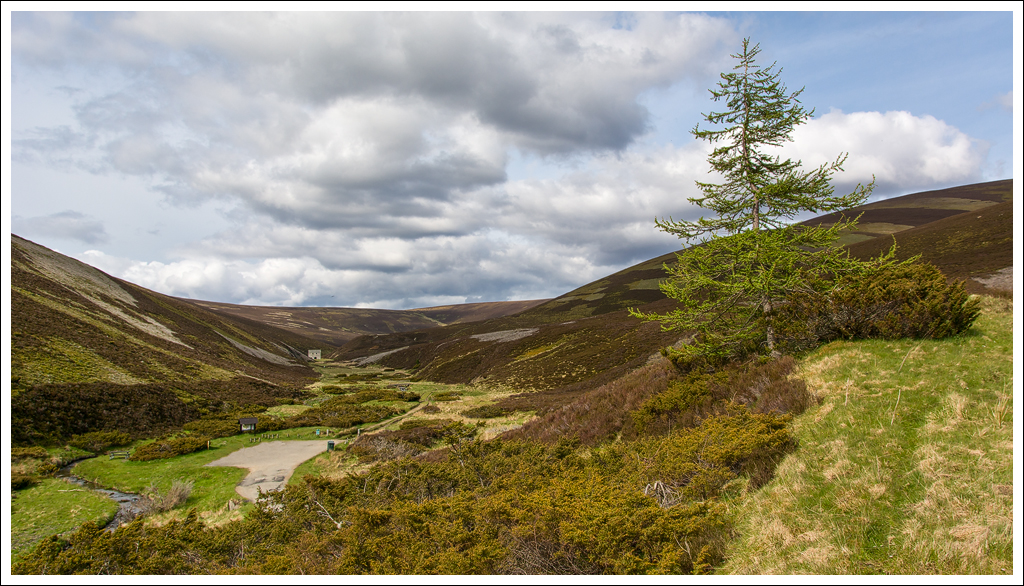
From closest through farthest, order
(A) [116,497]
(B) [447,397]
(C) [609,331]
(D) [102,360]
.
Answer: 1. (A) [116,497]
2. (D) [102,360]
3. (B) [447,397]
4. (C) [609,331]

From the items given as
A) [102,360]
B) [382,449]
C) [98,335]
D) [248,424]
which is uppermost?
[98,335]

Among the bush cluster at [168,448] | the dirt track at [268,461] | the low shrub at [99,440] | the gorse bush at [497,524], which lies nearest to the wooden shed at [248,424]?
the dirt track at [268,461]

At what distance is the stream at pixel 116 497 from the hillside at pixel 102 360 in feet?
14.2

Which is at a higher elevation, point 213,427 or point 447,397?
point 213,427

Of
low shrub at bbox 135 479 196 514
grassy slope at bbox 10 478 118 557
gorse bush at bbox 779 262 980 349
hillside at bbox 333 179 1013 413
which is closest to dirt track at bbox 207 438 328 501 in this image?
low shrub at bbox 135 479 196 514

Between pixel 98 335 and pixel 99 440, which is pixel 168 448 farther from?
pixel 98 335

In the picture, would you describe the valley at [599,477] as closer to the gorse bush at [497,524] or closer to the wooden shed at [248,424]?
the gorse bush at [497,524]

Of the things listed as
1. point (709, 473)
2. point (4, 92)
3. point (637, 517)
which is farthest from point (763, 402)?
point (4, 92)

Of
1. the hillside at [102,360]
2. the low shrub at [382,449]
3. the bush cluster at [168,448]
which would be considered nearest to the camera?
the low shrub at [382,449]

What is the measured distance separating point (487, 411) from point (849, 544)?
81.9 feet

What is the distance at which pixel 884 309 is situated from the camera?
11.5 meters

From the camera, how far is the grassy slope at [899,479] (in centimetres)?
469

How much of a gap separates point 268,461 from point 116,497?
567 cm

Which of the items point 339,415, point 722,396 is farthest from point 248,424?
point 722,396
